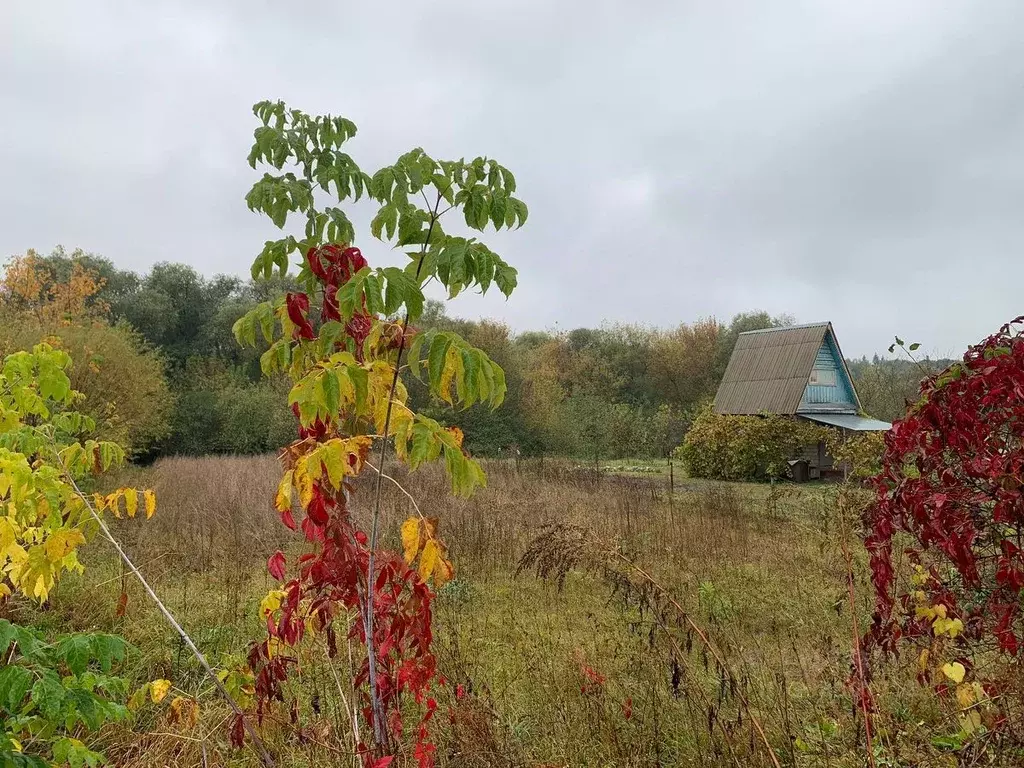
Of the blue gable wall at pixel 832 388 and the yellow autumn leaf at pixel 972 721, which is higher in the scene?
the blue gable wall at pixel 832 388

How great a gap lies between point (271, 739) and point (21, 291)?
25.3 m

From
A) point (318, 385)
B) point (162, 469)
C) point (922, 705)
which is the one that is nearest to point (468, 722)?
point (318, 385)

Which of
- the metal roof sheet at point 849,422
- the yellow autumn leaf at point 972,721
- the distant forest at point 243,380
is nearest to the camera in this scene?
the yellow autumn leaf at point 972,721

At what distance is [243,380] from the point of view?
23.2 m

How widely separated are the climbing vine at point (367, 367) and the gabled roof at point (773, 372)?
16.4 m

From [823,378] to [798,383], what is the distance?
4.15 feet

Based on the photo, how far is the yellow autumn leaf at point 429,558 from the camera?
70.9 inches

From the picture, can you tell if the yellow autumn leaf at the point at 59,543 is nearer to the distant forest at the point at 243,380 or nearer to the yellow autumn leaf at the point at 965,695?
the yellow autumn leaf at the point at 965,695

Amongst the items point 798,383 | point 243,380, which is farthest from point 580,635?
point 243,380

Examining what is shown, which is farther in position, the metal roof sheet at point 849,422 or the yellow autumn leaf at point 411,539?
the metal roof sheet at point 849,422

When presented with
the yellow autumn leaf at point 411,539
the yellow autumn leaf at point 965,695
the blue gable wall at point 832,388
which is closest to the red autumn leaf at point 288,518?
the yellow autumn leaf at point 411,539

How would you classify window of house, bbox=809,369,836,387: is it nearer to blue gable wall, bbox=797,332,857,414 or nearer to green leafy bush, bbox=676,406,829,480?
blue gable wall, bbox=797,332,857,414

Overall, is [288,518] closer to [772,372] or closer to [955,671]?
[955,671]

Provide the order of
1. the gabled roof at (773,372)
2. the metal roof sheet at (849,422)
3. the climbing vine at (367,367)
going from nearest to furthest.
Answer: the climbing vine at (367,367) → the metal roof sheet at (849,422) → the gabled roof at (773,372)
